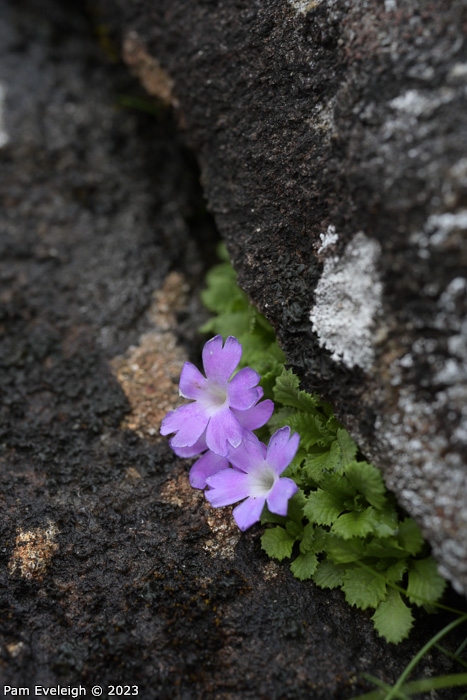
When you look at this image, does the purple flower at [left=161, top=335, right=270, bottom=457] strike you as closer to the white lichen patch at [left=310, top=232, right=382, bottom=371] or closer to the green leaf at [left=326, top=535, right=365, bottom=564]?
the white lichen patch at [left=310, top=232, right=382, bottom=371]

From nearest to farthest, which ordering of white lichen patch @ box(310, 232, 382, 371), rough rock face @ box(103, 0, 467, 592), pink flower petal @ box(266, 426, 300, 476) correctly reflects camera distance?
rough rock face @ box(103, 0, 467, 592) → white lichen patch @ box(310, 232, 382, 371) → pink flower petal @ box(266, 426, 300, 476)

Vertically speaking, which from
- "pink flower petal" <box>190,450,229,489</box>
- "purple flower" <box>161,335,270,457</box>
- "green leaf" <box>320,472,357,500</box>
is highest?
"purple flower" <box>161,335,270,457</box>

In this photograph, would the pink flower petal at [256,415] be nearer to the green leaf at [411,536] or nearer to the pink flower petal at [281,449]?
the pink flower petal at [281,449]

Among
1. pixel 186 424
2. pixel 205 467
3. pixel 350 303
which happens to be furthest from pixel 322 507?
pixel 350 303

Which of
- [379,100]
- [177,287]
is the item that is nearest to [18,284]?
[177,287]

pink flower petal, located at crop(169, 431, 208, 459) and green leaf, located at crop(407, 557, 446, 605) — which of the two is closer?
green leaf, located at crop(407, 557, 446, 605)

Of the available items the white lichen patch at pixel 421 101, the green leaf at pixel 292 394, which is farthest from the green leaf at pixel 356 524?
Result: the white lichen patch at pixel 421 101

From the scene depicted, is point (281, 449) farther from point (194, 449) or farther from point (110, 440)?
point (110, 440)

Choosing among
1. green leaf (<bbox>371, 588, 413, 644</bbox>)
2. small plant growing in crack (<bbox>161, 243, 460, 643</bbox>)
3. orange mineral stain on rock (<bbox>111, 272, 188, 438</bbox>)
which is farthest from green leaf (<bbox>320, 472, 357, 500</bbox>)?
orange mineral stain on rock (<bbox>111, 272, 188, 438</bbox>)
